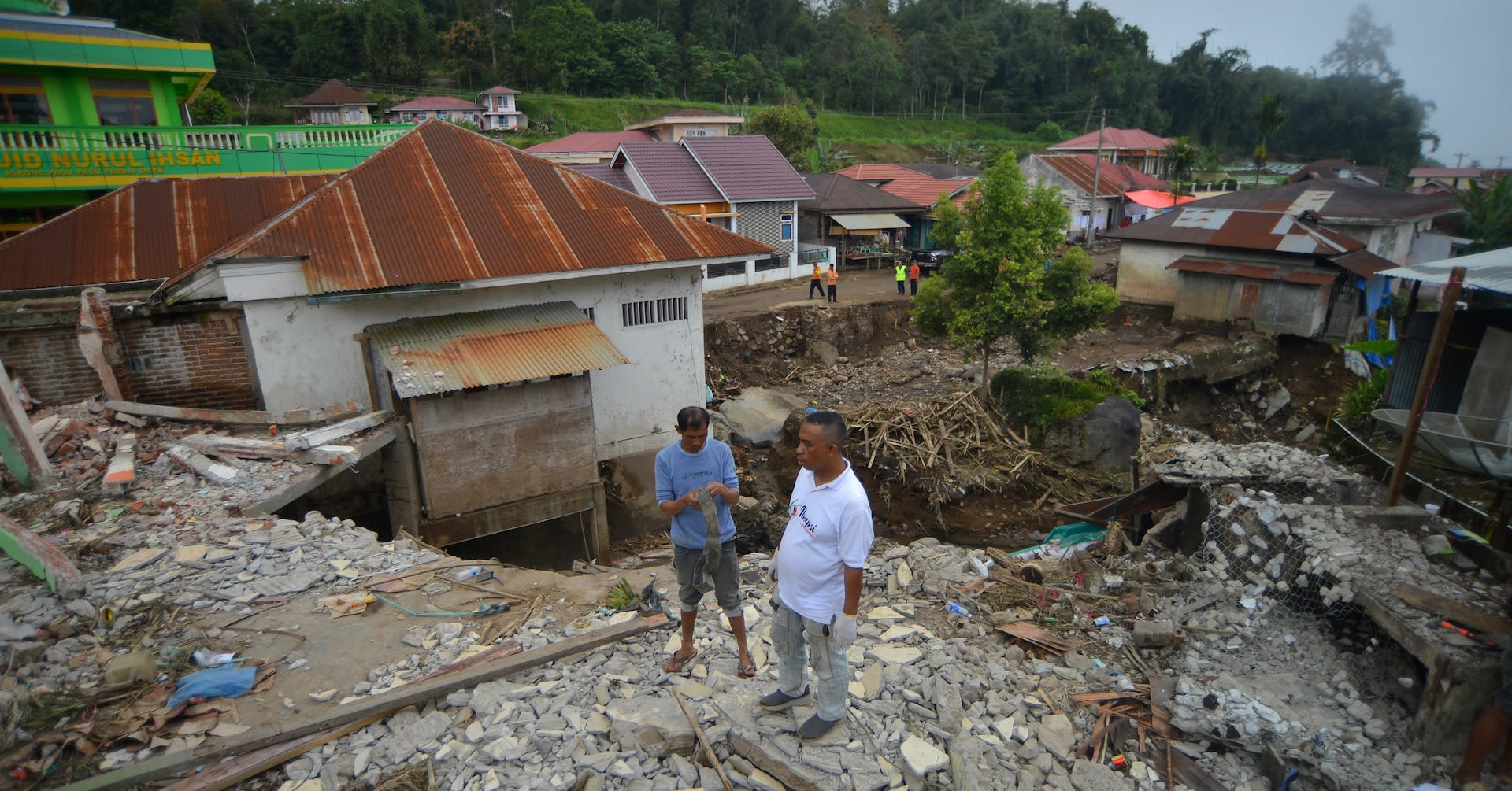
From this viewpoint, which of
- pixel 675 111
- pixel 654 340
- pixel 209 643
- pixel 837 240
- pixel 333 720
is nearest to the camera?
pixel 333 720

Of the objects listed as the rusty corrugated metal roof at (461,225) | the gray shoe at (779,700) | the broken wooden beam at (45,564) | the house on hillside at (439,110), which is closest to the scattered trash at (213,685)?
the broken wooden beam at (45,564)

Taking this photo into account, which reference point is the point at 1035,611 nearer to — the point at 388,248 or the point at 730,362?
the point at 388,248

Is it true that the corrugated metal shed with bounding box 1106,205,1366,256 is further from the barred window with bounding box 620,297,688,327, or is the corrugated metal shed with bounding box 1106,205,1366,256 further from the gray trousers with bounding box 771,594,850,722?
the gray trousers with bounding box 771,594,850,722

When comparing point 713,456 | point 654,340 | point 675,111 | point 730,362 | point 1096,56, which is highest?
point 1096,56

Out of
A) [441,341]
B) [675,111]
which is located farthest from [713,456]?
[675,111]

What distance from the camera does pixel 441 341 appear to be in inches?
374

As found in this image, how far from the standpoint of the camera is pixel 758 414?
1559cm

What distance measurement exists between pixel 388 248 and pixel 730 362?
382 inches

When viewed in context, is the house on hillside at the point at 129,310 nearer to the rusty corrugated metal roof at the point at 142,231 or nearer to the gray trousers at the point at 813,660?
the rusty corrugated metal roof at the point at 142,231

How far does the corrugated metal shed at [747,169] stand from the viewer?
2439cm

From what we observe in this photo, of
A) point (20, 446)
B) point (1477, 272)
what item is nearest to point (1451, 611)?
point (1477, 272)

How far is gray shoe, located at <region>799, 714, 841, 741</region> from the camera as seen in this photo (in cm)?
420

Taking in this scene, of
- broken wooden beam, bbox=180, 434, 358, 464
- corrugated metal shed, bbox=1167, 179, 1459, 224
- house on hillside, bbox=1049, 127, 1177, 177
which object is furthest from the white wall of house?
house on hillside, bbox=1049, 127, 1177, 177

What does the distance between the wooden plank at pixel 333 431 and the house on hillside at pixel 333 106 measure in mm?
41048
